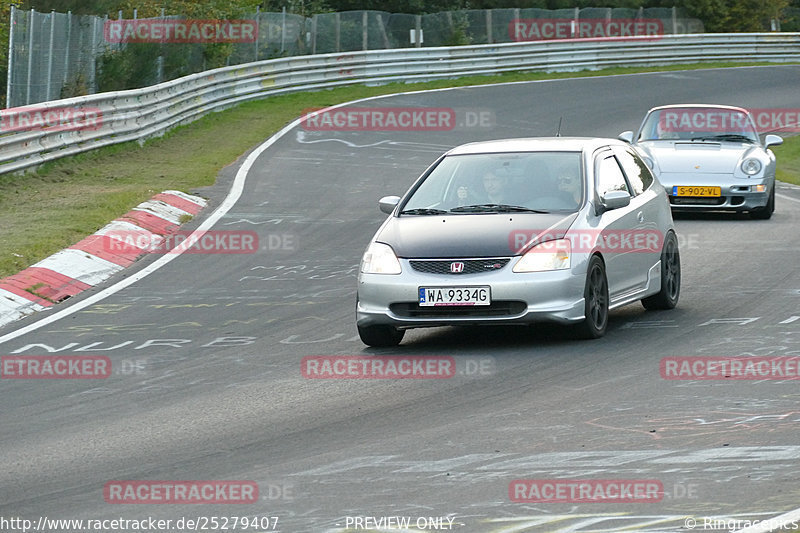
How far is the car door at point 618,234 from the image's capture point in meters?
10.7

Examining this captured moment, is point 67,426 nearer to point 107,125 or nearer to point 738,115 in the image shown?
point 738,115

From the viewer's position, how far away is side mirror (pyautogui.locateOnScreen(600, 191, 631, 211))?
10703mm

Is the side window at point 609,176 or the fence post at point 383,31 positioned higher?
the fence post at point 383,31

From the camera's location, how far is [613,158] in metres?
11.7

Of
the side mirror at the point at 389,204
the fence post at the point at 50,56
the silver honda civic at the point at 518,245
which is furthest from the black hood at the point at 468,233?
the fence post at the point at 50,56

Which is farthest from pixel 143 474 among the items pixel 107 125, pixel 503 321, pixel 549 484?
pixel 107 125

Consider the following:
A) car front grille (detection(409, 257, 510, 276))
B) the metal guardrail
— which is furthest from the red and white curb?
car front grille (detection(409, 257, 510, 276))

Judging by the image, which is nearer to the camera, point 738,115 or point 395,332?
point 395,332

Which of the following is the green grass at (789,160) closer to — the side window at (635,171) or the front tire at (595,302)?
the side window at (635,171)

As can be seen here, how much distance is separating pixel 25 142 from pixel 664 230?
11108 millimetres

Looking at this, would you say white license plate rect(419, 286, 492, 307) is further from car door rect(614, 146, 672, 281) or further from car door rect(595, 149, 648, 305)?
car door rect(614, 146, 672, 281)

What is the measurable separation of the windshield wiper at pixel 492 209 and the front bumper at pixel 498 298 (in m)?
0.72

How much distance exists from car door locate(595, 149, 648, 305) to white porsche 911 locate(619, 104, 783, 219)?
21.2 ft

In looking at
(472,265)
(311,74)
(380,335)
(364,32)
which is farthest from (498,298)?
(364,32)
